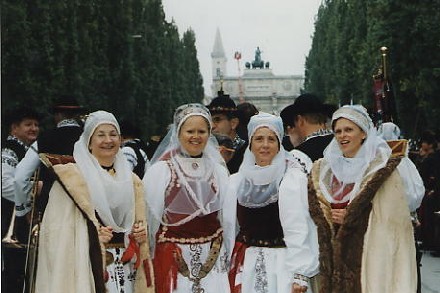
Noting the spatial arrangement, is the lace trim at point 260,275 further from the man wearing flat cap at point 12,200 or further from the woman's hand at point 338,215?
the man wearing flat cap at point 12,200

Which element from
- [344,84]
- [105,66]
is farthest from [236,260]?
[344,84]

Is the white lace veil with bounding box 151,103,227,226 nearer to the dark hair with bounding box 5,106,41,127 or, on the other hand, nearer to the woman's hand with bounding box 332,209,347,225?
the woman's hand with bounding box 332,209,347,225

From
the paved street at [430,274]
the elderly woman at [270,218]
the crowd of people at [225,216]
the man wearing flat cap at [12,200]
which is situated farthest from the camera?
the paved street at [430,274]

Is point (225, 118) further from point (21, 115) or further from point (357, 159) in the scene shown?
point (357, 159)

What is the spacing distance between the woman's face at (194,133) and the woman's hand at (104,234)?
0.86 metres

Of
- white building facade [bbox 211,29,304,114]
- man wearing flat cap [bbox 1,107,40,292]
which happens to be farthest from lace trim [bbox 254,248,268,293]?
white building facade [bbox 211,29,304,114]

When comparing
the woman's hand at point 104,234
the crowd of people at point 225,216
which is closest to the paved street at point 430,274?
the crowd of people at point 225,216

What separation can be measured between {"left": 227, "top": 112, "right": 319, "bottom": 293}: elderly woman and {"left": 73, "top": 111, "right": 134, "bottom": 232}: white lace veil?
0.74m

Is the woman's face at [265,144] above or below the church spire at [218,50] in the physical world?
below

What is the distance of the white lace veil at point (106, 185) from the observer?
5.82 metres

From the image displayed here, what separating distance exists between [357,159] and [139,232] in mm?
1559

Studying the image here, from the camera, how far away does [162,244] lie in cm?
619

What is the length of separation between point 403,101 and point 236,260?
20714 millimetres

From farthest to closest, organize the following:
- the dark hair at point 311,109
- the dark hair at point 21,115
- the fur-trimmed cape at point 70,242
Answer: the dark hair at point 21,115 < the dark hair at point 311,109 < the fur-trimmed cape at point 70,242
